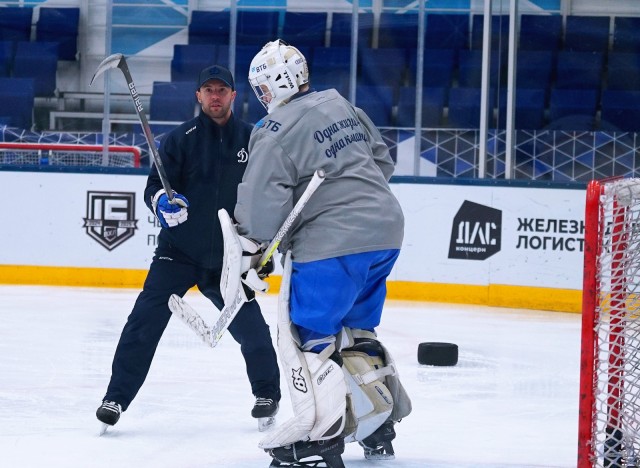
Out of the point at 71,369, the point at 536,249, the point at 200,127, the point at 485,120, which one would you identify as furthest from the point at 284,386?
the point at 485,120

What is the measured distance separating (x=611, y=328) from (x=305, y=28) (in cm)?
650

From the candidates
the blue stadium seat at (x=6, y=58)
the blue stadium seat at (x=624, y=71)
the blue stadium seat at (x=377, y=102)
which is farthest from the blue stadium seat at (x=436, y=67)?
the blue stadium seat at (x=6, y=58)

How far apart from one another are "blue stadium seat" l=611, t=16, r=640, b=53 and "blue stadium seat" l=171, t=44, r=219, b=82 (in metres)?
2.94

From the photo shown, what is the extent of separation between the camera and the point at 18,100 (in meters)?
8.98

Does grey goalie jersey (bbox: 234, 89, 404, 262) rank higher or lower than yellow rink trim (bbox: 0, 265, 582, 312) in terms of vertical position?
higher

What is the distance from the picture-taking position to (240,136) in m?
3.57

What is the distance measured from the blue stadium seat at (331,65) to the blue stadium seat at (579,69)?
1.75m

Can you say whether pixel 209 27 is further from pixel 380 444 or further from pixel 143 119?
pixel 380 444

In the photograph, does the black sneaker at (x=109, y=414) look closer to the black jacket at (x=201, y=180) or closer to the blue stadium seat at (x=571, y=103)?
the black jacket at (x=201, y=180)

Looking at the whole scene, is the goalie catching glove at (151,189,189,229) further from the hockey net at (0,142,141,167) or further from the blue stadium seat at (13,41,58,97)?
the blue stadium seat at (13,41,58,97)

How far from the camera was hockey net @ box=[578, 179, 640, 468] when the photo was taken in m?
2.54

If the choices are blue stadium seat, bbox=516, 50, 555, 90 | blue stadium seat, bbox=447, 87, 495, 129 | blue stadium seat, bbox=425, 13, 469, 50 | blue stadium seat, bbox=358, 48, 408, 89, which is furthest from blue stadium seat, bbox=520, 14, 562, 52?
blue stadium seat, bbox=358, 48, 408, 89

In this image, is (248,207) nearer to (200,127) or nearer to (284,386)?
(200,127)

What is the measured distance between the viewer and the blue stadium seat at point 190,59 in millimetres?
8477
